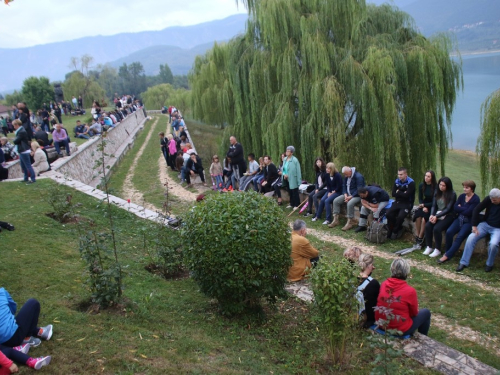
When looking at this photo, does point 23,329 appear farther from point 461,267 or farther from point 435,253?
point 435,253

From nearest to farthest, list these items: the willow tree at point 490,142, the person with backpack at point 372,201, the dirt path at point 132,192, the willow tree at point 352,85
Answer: the person with backpack at point 372,201 < the willow tree at point 490,142 < the willow tree at point 352,85 < the dirt path at point 132,192

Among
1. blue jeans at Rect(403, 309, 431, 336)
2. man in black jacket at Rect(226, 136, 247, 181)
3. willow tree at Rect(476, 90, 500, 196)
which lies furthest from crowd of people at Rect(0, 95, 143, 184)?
willow tree at Rect(476, 90, 500, 196)

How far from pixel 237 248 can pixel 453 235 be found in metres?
4.87

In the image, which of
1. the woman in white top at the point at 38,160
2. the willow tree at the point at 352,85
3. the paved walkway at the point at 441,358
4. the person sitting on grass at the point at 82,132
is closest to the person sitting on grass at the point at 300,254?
the paved walkway at the point at 441,358

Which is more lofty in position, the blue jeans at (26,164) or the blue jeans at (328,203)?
the blue jeans at (26,164)

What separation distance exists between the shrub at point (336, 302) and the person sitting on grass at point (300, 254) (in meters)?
2.05

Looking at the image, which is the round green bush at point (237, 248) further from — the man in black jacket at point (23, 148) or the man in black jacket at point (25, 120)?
the man in black jacket at point (25, 120)

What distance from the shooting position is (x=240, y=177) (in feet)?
44.8

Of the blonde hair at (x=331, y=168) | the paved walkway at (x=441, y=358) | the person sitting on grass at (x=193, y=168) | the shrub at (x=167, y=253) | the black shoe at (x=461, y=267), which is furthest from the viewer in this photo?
the person sitting on grass at (x=193, y=168)

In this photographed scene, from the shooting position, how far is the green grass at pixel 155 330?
3.98 metres

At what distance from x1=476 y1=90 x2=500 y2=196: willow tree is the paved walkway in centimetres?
641

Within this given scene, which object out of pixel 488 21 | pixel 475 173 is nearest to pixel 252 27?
pixel 475 173

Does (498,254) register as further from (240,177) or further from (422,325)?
(240,177)

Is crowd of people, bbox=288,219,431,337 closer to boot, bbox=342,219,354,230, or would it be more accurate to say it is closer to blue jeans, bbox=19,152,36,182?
boot, bbox=342,219,354,230
